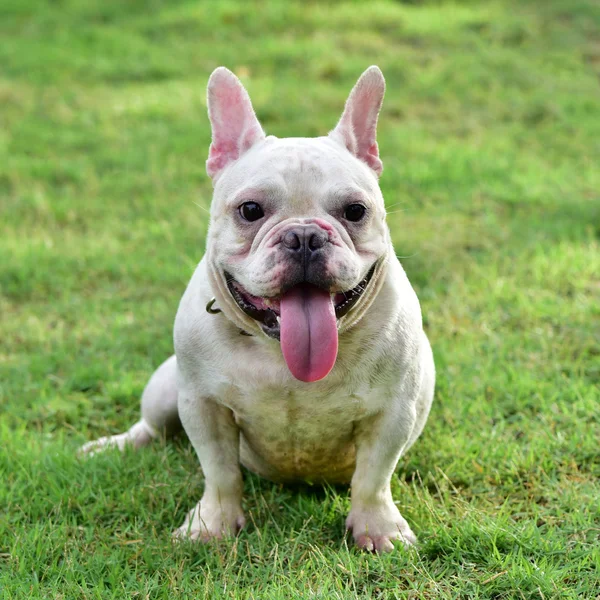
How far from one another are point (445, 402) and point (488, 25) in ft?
24.2

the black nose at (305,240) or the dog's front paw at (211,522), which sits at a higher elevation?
the black nose at (305,240)

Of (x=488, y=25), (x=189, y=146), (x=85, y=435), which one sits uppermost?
(x=488, y=25)

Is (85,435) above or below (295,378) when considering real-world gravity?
below

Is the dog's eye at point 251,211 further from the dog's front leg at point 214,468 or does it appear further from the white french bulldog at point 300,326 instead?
the dog's front leg at point 214,468

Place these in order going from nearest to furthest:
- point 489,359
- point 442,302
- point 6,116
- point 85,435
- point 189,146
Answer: point 85,435
point 489,359
point 442,302
point 189,146
point 6,116

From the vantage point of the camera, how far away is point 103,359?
5125 mm

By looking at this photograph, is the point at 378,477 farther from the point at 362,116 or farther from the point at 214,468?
the point at 362,116

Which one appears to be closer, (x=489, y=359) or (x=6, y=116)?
(x=489, y=359)

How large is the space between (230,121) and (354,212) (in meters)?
0.67

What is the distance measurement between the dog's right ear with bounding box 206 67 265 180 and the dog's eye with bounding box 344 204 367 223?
52cm

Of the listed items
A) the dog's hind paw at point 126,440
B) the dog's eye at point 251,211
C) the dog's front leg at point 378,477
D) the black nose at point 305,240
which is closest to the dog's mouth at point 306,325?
the black nose at point 305,240

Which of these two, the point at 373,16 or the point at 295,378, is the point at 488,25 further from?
the point at 295,378

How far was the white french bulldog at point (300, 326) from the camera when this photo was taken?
3.10 m

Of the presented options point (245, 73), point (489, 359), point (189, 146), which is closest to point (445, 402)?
point (489, 359)
